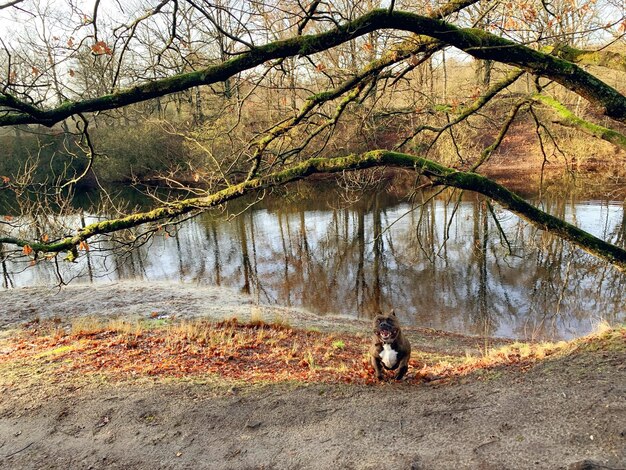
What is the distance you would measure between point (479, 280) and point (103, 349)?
11.7 meters

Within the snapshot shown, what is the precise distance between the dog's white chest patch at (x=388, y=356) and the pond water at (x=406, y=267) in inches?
121

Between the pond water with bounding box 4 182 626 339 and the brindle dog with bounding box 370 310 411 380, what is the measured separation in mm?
2946

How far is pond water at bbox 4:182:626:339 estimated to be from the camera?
1194 cm

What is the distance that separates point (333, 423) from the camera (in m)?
4.43

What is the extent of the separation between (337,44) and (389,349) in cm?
376

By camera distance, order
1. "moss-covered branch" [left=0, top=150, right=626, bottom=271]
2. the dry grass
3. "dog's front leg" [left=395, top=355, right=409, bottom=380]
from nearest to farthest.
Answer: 1. "moss-covered branch" [left=0, top=150, right=626, bottom=271]
2. "dog's front leg" [left=395, top=355, right=409, bottom=380]
3. the dry grass

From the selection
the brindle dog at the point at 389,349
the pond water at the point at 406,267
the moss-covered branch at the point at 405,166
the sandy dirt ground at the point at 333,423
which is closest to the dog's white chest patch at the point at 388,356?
the brindle dog at the point at 389,349

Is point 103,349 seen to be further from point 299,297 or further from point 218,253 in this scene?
point 218,253

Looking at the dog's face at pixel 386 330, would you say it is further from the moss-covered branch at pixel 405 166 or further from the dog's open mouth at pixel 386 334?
the moss-covered branch at pixel 405 166

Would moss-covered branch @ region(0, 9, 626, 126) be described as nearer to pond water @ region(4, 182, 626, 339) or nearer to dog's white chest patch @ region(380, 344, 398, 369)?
dog's white chest patch @ region(380, 344, 398, 369)

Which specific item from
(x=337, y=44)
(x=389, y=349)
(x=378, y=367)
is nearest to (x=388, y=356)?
(x=389, y=349)

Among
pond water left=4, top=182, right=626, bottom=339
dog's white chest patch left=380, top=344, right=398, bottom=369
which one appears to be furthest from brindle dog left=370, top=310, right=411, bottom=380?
pond water left=4, top=182, right=626, bottom=339

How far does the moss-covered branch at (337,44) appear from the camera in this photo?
337 cm

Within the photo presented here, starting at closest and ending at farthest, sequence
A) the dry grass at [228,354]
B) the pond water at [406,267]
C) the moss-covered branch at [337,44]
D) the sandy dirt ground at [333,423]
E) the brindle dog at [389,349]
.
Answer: the moss-covered branch at [337,44]
the sandy dirt ground at [333,423]
the brindle dog at [389,349]
the dry grass at [228,354]
the pond water at [406,267]
